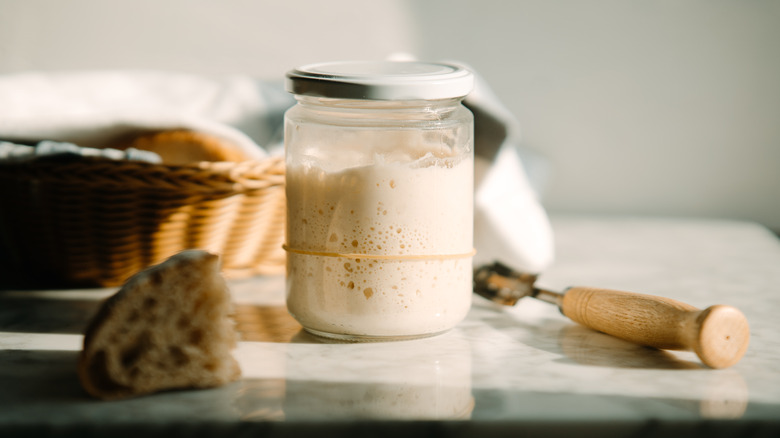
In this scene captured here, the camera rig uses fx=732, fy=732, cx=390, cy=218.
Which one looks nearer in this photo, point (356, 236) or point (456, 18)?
point (356, 236)

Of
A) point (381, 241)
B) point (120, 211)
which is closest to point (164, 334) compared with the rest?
point (381, 241)

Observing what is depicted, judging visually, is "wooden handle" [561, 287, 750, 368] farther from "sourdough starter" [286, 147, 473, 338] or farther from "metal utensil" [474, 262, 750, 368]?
"sourdough starter" [286, 147, 473, 338]

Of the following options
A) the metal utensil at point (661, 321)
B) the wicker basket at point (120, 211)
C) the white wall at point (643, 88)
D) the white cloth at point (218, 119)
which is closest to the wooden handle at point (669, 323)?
the metal utensil at point (661, 321)

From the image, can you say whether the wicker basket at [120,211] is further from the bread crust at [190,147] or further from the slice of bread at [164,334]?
the slice of bread at [164,334]

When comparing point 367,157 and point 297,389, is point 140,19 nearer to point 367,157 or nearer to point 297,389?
point 367,157

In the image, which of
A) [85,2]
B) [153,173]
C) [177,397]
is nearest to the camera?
[177,397]

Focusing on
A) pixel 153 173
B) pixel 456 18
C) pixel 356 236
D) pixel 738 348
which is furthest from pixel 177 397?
pixel 456 18
